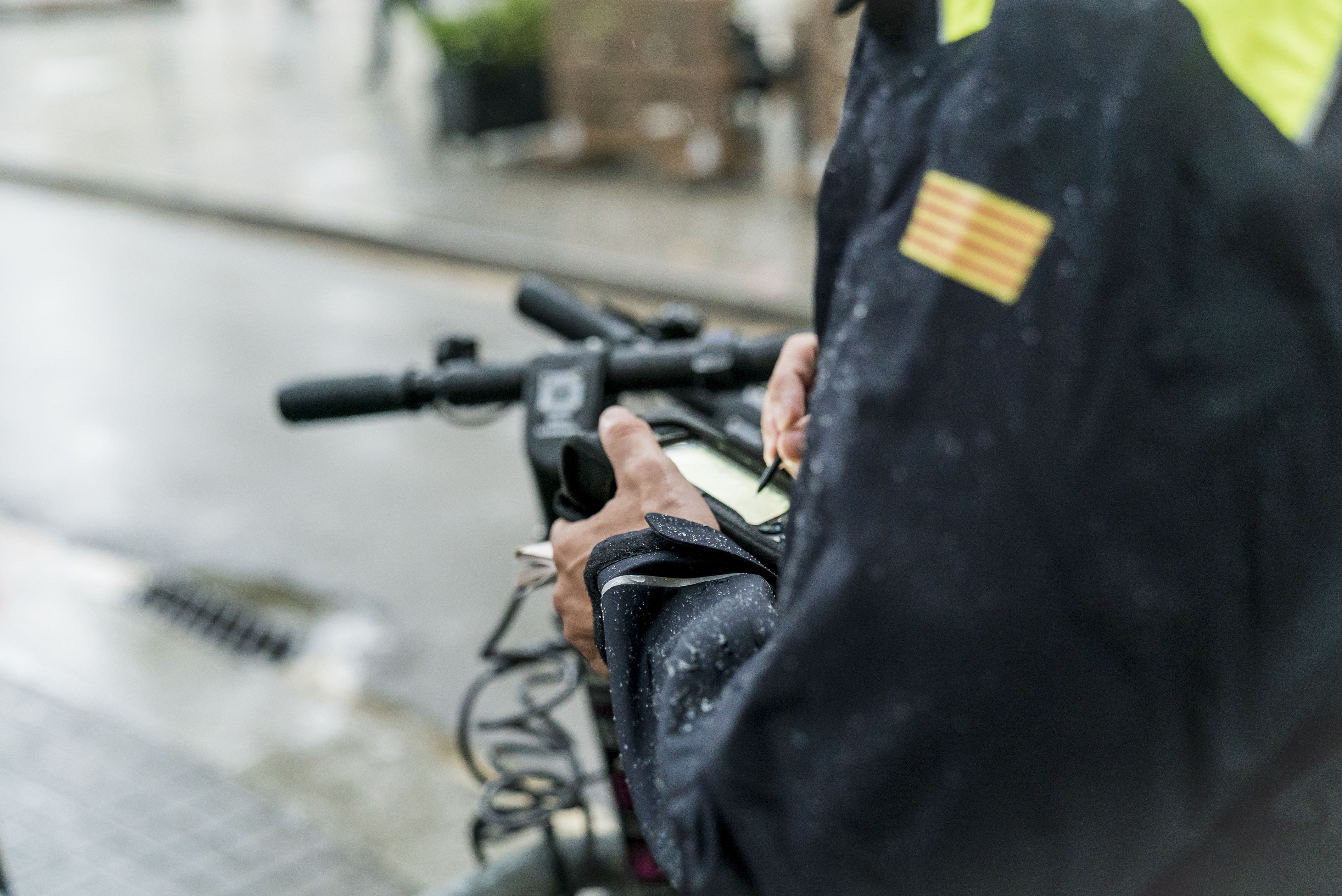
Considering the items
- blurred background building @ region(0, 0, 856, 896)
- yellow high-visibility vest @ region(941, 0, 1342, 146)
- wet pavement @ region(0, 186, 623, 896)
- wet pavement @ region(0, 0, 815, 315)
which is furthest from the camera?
wet pavement @ region(0, 0, 815, 315)

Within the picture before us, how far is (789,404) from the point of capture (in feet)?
4.09

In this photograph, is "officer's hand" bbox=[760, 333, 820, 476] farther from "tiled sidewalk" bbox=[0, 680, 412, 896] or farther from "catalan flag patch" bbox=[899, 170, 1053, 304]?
"tiled sidewalk" bbox=[0, 680, 412, 896]

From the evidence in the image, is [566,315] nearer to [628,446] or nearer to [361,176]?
[628,446]

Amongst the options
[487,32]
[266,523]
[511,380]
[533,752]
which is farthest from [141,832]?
[487,32]

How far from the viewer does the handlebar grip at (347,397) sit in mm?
1627

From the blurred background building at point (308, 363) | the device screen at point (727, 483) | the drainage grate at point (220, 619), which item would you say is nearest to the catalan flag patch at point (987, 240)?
the blurred background building at point (308, 363)

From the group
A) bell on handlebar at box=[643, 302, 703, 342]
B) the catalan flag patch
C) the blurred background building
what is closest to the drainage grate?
the blurred background building

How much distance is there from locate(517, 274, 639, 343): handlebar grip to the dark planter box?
7.82m

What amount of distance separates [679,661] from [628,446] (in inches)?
12.2

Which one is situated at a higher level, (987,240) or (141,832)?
(987,240)

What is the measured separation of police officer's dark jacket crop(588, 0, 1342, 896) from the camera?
0.72 m

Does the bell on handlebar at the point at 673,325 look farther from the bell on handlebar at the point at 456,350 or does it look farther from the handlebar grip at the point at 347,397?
the handlebar grip at the point at 347,397

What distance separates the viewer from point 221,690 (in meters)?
3.51

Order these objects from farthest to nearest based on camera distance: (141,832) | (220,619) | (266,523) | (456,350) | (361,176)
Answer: (361,176), (266,523), (220,619), (141,832), (456,350)
